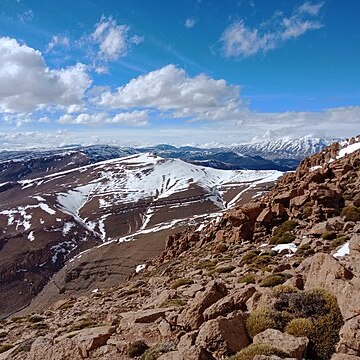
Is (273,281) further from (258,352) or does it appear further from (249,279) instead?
(258,352)

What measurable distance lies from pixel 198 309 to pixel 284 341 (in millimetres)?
4065

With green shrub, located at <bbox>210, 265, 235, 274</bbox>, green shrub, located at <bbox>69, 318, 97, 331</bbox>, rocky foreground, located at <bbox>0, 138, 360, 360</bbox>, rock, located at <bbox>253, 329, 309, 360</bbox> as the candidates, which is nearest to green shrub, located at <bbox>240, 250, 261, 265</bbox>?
rocky foreground, located at <bbox>0, 138, 360, 360</bbox>

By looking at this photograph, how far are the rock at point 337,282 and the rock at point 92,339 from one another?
324 inches

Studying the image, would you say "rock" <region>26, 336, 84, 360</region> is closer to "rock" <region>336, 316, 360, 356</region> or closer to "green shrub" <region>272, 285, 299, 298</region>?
"green shrub" <region>272, 285, 299, 298</region>

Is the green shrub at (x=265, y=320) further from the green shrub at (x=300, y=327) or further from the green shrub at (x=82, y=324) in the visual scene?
the green shrub at (x=82, y=324)

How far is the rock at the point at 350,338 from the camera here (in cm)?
988

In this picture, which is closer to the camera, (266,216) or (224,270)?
(224,270)

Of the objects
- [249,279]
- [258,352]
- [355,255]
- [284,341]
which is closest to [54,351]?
[258,352]

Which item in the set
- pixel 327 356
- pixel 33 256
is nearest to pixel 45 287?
pixel 33 256

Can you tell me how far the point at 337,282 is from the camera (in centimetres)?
1295

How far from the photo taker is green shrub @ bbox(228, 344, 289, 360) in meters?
9.87

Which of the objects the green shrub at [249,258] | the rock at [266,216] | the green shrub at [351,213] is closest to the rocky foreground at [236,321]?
the green shrub at [249,258]

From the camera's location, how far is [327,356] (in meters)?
10.5

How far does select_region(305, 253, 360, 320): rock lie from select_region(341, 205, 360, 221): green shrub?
68.8 feet
